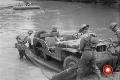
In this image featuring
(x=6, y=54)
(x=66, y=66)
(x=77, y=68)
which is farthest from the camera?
(x=6, y=54)

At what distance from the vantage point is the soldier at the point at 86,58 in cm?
918

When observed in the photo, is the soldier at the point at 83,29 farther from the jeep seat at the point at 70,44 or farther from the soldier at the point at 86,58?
the soldier at the point at 86,58

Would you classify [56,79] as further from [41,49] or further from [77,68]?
[41,49]

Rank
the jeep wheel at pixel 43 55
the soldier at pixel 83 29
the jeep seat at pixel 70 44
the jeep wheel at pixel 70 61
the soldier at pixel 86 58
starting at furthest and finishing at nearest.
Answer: the jeep wheel at pixel 43 55 < the soldier at pixel 83 29 < the jeep seat at pixel 70 44 < the jeep wheel at pixel 70 61 < the soldier at pixel 86 58

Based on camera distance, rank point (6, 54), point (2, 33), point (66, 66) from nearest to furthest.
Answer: point (66, 66), point (6, 54), point (2, 33)

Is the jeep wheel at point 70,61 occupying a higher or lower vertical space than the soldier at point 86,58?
lower

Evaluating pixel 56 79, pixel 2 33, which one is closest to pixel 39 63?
pixel 56 79

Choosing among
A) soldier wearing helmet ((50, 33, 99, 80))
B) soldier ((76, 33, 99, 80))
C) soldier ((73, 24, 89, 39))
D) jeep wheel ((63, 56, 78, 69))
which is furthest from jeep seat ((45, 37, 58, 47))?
soldier ((76, 33, 99, 80))

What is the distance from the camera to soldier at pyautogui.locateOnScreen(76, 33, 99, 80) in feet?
30.1

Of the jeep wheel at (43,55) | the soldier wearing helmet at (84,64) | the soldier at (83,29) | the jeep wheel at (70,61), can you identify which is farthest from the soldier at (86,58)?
the jeep wheel at (43,55)

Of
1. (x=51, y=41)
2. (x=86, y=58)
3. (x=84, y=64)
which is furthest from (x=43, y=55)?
(x=86, y=58)

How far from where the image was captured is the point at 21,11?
36.2 meters

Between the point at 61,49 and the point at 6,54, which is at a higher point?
the point at 61,49

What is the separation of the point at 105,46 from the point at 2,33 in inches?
437
